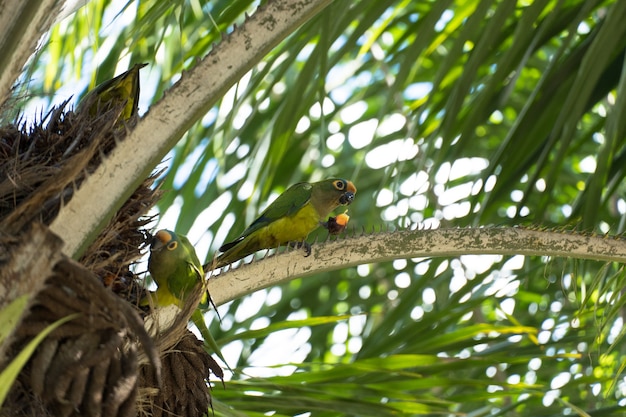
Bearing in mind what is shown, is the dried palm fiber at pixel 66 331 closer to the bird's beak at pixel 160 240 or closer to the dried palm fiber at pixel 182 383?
the dried palm fiber at pixel 182 383

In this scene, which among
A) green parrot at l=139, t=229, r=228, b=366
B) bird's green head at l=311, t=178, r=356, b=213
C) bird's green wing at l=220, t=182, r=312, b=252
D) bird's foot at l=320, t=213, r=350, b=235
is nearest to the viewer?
green parrot at l=139, t=229, r=228, b=366

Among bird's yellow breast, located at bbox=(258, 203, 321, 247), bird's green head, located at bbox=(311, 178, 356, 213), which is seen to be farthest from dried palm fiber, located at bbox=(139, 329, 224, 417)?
bird's green head, located at bbox=(311, 178, 356, 213)

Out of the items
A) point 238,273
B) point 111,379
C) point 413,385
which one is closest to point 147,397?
point 238,273

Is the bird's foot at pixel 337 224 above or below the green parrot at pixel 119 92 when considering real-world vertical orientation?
below

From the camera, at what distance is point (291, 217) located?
2.16 metres

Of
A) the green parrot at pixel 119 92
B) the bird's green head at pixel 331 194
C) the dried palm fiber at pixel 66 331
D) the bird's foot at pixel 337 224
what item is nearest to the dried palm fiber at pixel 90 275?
the dried palm fiber at pixel 66 331

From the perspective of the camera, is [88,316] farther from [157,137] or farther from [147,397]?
[147,397]

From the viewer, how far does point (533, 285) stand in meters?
3.61

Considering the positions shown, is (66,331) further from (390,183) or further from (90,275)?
(390,183)

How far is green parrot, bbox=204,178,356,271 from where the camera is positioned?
2064 mm

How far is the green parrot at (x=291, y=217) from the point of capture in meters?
2.06

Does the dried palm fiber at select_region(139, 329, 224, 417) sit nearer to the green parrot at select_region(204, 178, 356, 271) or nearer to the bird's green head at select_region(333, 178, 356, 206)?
the green parrot at select_region(204, 178, 356, 271)

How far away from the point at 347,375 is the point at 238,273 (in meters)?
0.40

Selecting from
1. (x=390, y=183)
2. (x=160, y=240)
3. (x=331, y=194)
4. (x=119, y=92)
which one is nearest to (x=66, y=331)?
(x=160, y=240)
